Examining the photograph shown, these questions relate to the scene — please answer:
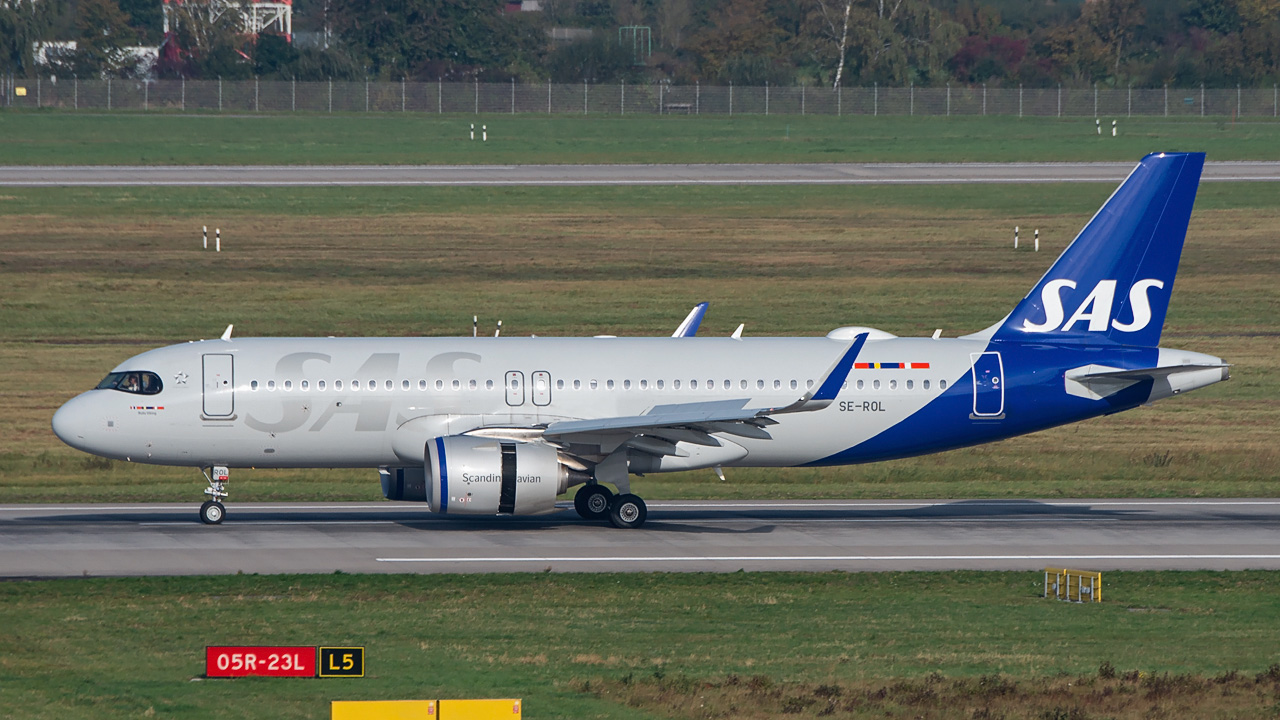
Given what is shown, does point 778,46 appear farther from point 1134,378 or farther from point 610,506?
point 610,506

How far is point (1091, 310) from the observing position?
3325cm

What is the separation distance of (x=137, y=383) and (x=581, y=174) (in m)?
49.0

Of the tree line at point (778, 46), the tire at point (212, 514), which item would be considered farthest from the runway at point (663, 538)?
the tree line at point (778, 46)

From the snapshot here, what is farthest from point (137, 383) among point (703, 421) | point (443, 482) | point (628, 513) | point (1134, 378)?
point (1134, 378)

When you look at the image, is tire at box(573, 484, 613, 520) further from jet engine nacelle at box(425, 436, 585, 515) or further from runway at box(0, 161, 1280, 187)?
runway at box(0, 161, 1280, 187)

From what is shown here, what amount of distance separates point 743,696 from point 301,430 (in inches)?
624

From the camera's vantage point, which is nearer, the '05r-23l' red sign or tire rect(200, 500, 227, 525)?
the '05r-23l' red sign

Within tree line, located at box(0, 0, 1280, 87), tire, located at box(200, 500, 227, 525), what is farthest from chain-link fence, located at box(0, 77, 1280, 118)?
tire, located at box(200, 500, 227, 525)

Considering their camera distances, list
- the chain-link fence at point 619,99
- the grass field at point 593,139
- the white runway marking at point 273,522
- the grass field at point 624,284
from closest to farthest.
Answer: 1. the white runway marking at point 273,522
2. the grass field at point 624,284
3. the grass field at point 593,139
4. the chain-link fence at point 619,99

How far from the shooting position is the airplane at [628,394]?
102 ft

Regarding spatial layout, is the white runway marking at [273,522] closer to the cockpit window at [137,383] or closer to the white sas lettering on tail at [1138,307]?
the cockpit window at [137,383]

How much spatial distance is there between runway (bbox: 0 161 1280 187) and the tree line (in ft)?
121

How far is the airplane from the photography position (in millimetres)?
30953

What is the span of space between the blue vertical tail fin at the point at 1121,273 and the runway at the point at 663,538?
412 centimetres
